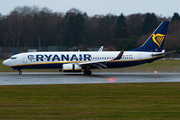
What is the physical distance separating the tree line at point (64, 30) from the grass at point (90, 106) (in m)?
58.1

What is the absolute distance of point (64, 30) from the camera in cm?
8712

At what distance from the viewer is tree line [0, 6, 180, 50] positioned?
8162 cm

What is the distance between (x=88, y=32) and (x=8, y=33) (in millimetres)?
27202

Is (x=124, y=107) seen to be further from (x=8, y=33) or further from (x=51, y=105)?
(x=8, y=33)

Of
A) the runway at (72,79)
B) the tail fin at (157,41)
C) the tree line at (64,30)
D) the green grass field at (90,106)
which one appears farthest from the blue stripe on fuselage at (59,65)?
the tree line at (64,30)

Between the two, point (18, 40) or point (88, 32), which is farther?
point (88, 32)

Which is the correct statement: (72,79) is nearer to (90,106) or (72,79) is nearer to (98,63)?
(98,63)

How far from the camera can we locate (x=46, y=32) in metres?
82.5

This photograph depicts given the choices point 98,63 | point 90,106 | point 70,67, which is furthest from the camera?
point 98,63

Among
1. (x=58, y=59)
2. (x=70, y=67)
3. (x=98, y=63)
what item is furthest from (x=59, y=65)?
(x=98, y=63)

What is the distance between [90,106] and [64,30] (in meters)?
77.5

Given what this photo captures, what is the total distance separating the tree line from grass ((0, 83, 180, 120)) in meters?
58.1

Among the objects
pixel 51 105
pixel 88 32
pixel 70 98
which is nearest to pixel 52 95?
pixel 70 98

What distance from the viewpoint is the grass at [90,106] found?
9.22m
